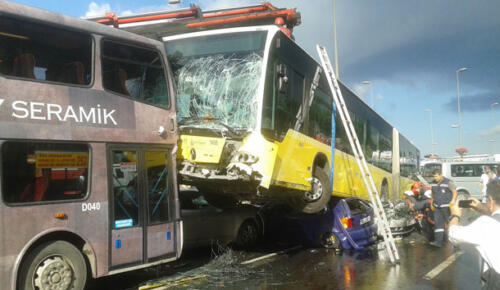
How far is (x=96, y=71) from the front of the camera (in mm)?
6145

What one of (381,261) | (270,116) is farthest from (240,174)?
(381,261)

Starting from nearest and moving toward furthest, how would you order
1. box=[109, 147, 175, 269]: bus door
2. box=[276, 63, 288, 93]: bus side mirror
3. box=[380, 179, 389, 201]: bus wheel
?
1. box=[109, 147, 175, 269]: bus door
2. box=[276, 63, 288, 93]: bus side mirror
3. box=[380, 179, 389, 201]: bus wheel

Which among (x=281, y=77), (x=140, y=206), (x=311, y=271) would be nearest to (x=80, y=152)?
(x=140, y=206)

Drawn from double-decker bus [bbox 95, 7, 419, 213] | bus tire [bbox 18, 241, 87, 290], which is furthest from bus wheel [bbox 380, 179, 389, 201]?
bus tire [bbox 18, 241, 87, 290]

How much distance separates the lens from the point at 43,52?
5.58m

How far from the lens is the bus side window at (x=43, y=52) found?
5.21 meters

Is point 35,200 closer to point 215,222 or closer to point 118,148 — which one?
point 118,148

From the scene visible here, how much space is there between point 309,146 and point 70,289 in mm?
5102

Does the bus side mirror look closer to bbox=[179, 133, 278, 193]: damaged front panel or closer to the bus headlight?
bbox=[179, 133, 278, 193]: damaged front panel

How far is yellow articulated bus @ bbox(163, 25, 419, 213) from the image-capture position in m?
6.88

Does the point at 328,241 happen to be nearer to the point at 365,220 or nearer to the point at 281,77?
the point at 365,220

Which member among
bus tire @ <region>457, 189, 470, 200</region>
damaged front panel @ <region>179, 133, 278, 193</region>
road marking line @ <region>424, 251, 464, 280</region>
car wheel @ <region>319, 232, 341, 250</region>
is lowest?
road marking line @ <region>424, 251, 464, 280</region>

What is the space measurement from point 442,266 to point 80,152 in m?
6.95

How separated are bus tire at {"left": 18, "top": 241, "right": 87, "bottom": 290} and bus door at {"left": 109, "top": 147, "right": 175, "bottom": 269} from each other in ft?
1.63
